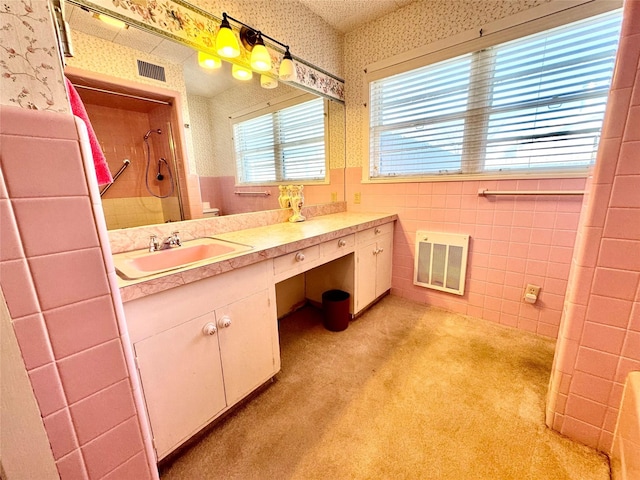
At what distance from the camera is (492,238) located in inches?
80.0

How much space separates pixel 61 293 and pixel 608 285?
1.70 metres

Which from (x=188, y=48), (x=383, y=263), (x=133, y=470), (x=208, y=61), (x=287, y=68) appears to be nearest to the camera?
(x=133, y=470)

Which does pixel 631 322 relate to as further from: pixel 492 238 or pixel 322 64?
pixel 322 64

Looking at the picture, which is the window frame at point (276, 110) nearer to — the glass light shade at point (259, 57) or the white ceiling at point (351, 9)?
the glass light shade at point (259, 57)

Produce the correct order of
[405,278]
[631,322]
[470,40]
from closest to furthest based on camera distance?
[631,322] < [470,40] < [405,278]

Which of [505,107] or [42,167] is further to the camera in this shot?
[505,107]

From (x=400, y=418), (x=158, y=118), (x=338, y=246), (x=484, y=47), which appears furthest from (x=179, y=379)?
(x=484, y=47)

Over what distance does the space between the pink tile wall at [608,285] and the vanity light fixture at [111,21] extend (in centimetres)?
200

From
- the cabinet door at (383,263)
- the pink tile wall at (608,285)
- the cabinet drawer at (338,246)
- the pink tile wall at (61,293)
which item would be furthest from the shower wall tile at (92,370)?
the cabinet door at (383,263)

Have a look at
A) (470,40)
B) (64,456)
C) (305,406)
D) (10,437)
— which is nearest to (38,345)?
(10,437)

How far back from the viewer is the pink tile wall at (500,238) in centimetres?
180

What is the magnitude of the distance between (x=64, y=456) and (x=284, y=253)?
99cm

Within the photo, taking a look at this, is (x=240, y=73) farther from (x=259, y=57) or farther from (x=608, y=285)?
(x=608, y=285)

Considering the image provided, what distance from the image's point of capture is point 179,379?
1062mm
